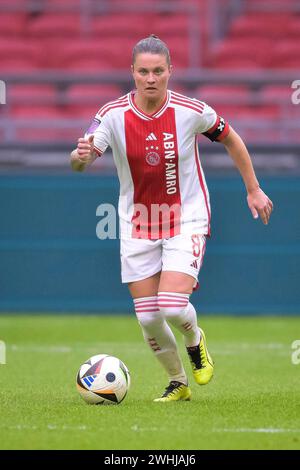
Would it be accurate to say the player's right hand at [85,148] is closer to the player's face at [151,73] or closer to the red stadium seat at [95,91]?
the player's face at [151,73]

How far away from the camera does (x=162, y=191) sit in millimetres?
7227

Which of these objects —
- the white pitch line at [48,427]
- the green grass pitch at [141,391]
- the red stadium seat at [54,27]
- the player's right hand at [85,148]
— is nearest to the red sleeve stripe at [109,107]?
the player's right hand at [85,148]

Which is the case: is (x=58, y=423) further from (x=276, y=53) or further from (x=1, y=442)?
(x=276, y=53)

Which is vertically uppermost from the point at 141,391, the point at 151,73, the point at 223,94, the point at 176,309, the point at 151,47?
the point at 223,94

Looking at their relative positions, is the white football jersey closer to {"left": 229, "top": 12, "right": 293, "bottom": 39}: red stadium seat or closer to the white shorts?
the white shorts

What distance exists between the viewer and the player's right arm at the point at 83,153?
21.9 feet

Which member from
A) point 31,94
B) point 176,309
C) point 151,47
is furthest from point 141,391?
point 31,94

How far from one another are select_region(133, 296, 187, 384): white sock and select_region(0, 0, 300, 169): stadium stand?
7042 millimetres

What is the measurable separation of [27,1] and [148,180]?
12082mm

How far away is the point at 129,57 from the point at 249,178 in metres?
9.60

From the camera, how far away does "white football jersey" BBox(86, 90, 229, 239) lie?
715 cm

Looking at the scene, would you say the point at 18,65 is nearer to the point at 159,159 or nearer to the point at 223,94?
the point at 223,94

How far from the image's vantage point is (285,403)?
7.22 meters

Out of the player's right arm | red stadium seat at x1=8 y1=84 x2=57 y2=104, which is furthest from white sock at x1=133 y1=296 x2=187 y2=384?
red stadium seat at x1=8 y1=84 x2=57 y2=104
